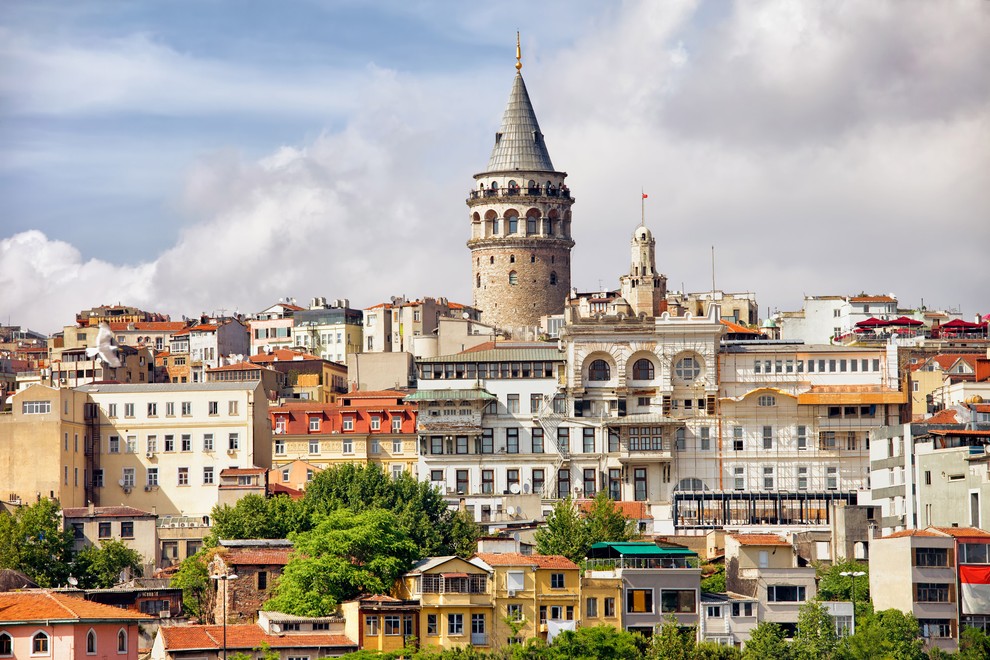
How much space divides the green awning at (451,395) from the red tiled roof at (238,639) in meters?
27.2

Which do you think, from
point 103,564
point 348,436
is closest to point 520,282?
point 348,436

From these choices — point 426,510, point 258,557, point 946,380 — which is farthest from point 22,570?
point 946,380

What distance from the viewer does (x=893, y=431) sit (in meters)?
96.0

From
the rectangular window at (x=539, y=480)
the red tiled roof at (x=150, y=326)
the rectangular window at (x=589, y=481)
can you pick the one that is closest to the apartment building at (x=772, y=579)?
the rectangular window at (x=589, y=481)

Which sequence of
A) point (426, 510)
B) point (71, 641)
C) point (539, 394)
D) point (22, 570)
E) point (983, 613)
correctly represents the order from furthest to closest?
point (539, 394), point (426, 510), point (22, 570), point (983, 613), point (71, 641)

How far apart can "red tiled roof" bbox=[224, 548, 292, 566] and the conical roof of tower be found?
55881mm

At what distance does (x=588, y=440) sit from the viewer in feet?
347

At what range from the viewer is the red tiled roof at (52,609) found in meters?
75.4

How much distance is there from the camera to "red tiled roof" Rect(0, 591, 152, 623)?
75.4 m

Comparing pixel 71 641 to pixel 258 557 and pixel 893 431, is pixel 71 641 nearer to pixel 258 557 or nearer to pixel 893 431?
pixel 258 557

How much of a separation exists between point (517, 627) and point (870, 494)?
24.8 meters

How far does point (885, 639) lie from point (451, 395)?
31.8 m

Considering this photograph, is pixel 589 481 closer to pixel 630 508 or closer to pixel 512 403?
pixel 512 403

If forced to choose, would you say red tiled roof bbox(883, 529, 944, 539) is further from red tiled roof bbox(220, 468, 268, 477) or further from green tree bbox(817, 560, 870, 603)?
red tiled roof bbox(220, 468, 268, 477)
